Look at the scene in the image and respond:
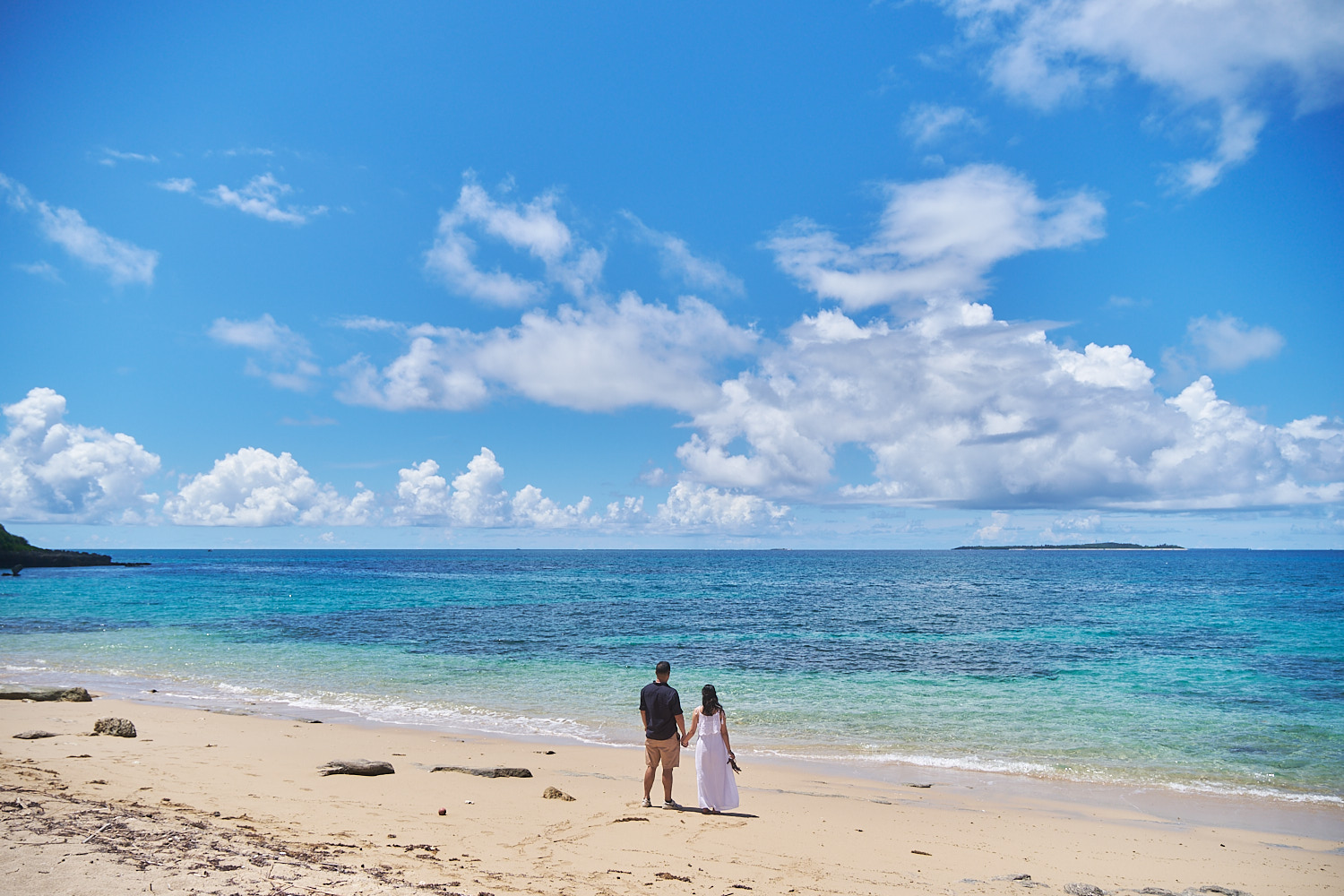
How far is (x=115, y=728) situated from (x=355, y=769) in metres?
5.73

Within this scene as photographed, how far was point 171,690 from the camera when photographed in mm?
20578

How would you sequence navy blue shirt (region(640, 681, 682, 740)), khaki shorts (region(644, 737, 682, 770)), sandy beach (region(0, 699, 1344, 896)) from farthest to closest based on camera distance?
1. khaki shorts (region(644, 737, 682, 770))
2. navy blue shirt (region(640, 681, 682, 740))
3. sandy beach (region(0, 699, 1344, 896))

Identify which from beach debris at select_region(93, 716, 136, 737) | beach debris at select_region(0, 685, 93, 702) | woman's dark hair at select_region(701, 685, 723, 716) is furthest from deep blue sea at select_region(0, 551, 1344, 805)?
woman's dark hair at select_region(701, 685, 723, 716)

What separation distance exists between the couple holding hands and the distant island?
112m

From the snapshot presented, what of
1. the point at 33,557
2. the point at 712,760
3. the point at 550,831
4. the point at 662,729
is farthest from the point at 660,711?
the point at 33,557

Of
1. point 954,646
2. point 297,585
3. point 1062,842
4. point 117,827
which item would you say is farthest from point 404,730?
point 297,585

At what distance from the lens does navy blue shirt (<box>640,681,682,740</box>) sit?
33.4ft

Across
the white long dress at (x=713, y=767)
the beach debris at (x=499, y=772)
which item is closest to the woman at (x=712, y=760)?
the white long dress at (x=713, y=767)

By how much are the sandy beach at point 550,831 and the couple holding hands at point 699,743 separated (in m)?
0.34

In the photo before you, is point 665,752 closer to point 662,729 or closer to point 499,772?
point 662,729

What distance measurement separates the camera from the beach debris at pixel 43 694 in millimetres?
16516

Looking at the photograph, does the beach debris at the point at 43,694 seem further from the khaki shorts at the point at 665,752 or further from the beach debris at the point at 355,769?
the khaki shorts at the point at 665,752

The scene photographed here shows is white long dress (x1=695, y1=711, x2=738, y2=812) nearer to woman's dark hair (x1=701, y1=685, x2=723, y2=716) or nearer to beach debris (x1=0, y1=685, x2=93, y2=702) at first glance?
woman's dark hair (x1=701, y1=685, x2=723, y2=716)

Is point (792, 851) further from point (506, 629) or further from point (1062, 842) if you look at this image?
point (506, 629)
